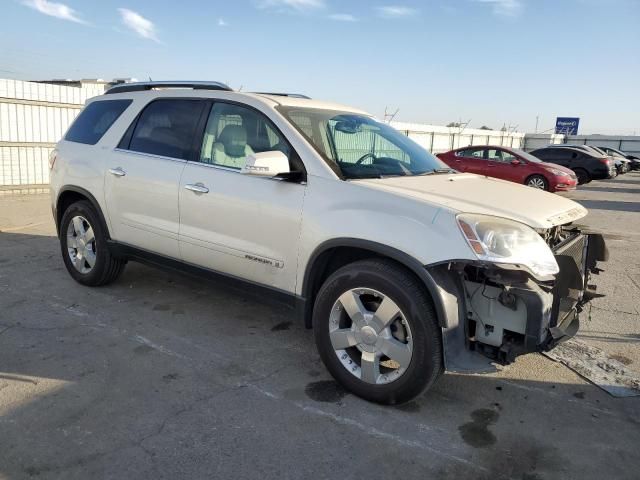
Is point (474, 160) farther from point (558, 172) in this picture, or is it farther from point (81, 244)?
point (81, 244)

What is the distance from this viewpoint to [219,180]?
400cm

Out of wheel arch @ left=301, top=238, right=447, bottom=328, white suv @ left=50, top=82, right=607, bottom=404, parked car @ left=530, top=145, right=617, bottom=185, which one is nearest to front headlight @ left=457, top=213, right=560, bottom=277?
white suv @ left=50, top=82, right=607, bottom=404

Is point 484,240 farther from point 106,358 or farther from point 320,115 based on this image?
point 106,358

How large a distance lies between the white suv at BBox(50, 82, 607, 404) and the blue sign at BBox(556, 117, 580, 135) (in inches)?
1785

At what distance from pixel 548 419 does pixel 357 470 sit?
4.42ft

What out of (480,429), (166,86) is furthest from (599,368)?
(166,86)

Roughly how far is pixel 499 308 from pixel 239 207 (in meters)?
1.90

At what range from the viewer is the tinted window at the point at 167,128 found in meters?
4.36

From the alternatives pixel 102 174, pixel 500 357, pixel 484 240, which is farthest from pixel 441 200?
pixel 102 174

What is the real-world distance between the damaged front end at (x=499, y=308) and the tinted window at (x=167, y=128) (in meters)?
2.40

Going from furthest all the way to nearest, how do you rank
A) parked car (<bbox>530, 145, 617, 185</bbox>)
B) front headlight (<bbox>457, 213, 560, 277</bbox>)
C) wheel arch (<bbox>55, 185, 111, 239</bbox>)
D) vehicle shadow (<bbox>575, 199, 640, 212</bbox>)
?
parked car (<bbox>530, 145, 617, 185</bbox>)
vehicle shadow (<bbox>575, 199, 640, 212</bbox>)
wheel arch (<bbox>55, 185, 111, 239</bbox>)
front headlight (<bbox>457, 213, 560, 277</bbox>)

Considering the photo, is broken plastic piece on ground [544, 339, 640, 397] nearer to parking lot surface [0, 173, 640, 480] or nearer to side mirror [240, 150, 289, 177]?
parking lot surface [0, 173, 640, 480]

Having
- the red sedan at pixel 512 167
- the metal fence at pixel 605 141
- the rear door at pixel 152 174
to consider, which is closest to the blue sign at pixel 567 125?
the metal fence at pixel 605 141

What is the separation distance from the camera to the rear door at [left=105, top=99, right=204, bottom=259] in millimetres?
4359
